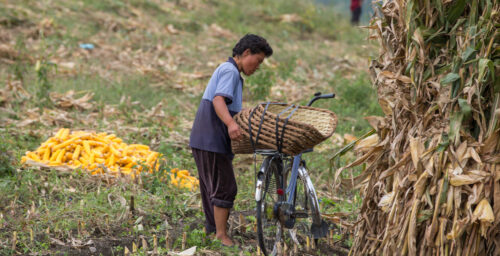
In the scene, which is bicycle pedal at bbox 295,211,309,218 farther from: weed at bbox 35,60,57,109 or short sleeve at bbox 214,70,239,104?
weed at bbox 35,60,57,109

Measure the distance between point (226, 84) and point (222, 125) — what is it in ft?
1.11

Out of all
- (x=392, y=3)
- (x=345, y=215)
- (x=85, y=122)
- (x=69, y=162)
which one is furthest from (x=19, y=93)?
(x=392, y=3)

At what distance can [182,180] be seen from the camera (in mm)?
6000

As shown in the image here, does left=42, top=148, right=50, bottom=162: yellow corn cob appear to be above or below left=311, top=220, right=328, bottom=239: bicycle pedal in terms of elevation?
above

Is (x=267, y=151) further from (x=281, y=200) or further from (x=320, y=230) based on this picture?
(x=320, y=230)

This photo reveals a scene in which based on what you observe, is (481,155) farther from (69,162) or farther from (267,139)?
(69,162)

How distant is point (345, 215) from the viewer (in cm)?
506

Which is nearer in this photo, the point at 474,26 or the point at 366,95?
the point at 474,26

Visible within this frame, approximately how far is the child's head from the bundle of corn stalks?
0.92 metres

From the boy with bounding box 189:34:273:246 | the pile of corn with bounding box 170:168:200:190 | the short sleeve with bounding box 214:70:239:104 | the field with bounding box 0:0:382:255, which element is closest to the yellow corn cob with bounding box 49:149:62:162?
the field with bounding box 0:0:382:255

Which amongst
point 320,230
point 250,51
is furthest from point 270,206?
point 250,51

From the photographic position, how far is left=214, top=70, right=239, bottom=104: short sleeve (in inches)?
162

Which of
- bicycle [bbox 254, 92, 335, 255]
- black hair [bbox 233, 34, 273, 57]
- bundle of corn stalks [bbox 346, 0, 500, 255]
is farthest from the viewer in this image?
bicycle [bbox 254, 92, 335, 255]

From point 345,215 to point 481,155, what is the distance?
1862 millimetres
